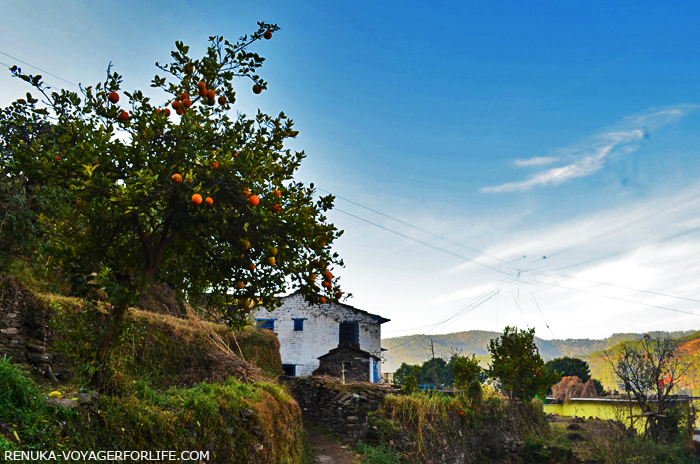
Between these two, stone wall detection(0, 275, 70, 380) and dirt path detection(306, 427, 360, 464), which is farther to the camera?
dirt path detection(306, 427, 360, 464)

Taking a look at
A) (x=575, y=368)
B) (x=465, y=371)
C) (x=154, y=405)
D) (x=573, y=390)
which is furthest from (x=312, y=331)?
(x=575, y=368)

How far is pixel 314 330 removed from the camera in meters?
30.3

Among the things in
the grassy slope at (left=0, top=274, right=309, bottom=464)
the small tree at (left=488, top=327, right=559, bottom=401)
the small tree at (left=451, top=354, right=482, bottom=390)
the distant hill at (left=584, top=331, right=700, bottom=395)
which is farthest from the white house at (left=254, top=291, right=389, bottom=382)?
the grassy slope at (left=0, top=274, right=309, bottom=464)

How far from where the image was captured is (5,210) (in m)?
7.94

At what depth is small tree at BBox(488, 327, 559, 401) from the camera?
21.6m

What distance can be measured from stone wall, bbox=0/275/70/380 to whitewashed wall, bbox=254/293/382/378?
23168 mm

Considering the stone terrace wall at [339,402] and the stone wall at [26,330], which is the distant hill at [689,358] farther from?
the stone wall at [26,330]

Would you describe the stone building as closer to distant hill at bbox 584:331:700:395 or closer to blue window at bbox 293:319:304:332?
blue window at bbox 293:319:304:332

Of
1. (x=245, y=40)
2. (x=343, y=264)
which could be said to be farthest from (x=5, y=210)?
(x=343, y=264)

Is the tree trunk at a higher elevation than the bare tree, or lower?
higher

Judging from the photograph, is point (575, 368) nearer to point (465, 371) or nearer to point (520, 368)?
point (520, 368)

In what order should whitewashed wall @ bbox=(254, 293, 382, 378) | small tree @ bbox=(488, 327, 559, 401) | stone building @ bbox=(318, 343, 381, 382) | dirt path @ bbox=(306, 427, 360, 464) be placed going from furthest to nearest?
whitewashed wall @ bbox=(254, 293, 382, 378)
stone building @ bbox=(318, 343, 381, 382)
small tree @ bbox=(488, 327, 559, 401)
dirt path @ bbox=(306, 427, 360, 464)

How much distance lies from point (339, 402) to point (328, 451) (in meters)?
2.18

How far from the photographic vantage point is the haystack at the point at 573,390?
33656 mm
